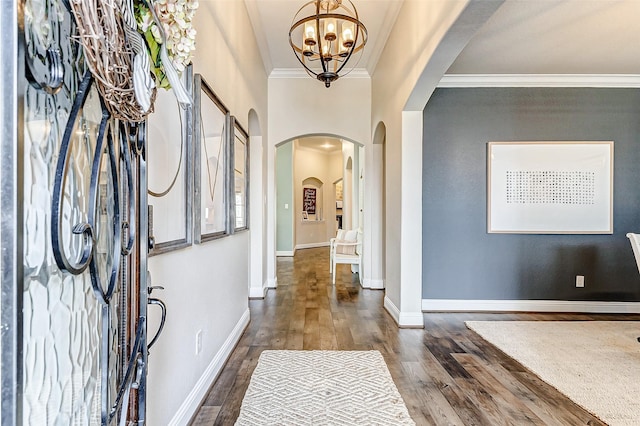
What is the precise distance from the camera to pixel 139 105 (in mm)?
825

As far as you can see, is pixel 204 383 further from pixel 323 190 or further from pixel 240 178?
pixel 323 190

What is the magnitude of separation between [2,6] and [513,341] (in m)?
3.66

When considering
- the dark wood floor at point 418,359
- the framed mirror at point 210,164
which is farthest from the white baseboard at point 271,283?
the framed mirror at point 210,164

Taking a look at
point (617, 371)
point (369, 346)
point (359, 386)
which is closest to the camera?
point (359, 386)

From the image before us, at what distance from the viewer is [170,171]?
1.68 m

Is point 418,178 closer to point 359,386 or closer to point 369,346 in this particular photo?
point 369,346

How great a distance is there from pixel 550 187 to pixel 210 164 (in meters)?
3.87

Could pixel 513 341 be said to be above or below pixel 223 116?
below

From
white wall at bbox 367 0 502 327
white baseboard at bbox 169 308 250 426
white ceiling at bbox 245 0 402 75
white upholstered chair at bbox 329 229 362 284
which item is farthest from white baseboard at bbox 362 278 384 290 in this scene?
white ceiling at bbox 245 0 402 75

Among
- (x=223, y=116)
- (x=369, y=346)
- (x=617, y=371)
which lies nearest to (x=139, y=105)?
(x=223, y=116)

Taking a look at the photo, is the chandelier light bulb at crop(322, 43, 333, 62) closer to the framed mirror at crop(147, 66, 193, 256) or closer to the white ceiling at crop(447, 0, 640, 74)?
the framed mirror at crop(147, 66, 193, 256)

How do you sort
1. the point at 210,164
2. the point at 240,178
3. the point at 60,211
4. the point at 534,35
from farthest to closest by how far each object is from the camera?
the point at 240,178 → the point at 534,35 → the point at 210,164 → the point at 60,211

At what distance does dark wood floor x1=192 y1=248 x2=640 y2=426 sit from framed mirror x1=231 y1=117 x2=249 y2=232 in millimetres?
1064

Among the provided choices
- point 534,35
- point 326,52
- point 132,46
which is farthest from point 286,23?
point 132,46
